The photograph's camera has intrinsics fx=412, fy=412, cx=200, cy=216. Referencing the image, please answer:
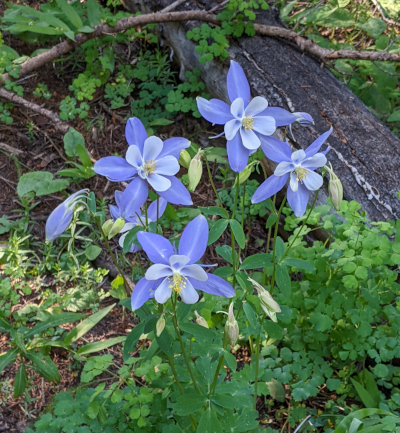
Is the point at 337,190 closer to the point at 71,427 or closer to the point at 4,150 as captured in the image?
the point at 71,427

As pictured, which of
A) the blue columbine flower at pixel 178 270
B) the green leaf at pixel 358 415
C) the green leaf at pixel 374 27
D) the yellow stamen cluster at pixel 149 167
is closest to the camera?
→ the blue columbine flower at pixel 178 270

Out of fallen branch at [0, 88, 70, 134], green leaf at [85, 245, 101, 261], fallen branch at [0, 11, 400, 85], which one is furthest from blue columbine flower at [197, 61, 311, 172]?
fallen branch at [0, 88, 70, 134]

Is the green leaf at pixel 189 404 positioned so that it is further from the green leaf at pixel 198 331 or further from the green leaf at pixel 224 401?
the green leaf at pixel 198 331

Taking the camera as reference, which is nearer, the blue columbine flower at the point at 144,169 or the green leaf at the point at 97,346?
the blue columbine flower at the point at 144,169

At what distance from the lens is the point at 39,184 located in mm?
3016

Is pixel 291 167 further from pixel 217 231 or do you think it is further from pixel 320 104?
pixel 320 104

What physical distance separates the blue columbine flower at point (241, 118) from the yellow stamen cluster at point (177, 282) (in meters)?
0.39

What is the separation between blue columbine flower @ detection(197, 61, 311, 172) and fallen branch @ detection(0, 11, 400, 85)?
228cm

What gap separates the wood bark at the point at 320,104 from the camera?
2.67 m

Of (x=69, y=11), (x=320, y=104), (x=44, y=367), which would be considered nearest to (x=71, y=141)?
(x=69, y=11)

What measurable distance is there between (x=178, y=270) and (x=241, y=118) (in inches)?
21.2

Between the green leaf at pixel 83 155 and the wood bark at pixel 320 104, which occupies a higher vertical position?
the wood bark at pixel 320 104

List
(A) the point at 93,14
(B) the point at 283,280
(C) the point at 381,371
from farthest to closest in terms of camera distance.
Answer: (A) the point at 93,14 → (C) the point at 381,371 → (B) the point at 283,280

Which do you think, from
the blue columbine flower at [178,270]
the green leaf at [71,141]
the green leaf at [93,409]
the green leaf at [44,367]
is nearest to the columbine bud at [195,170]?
the blue columbine flower at [178,270]
